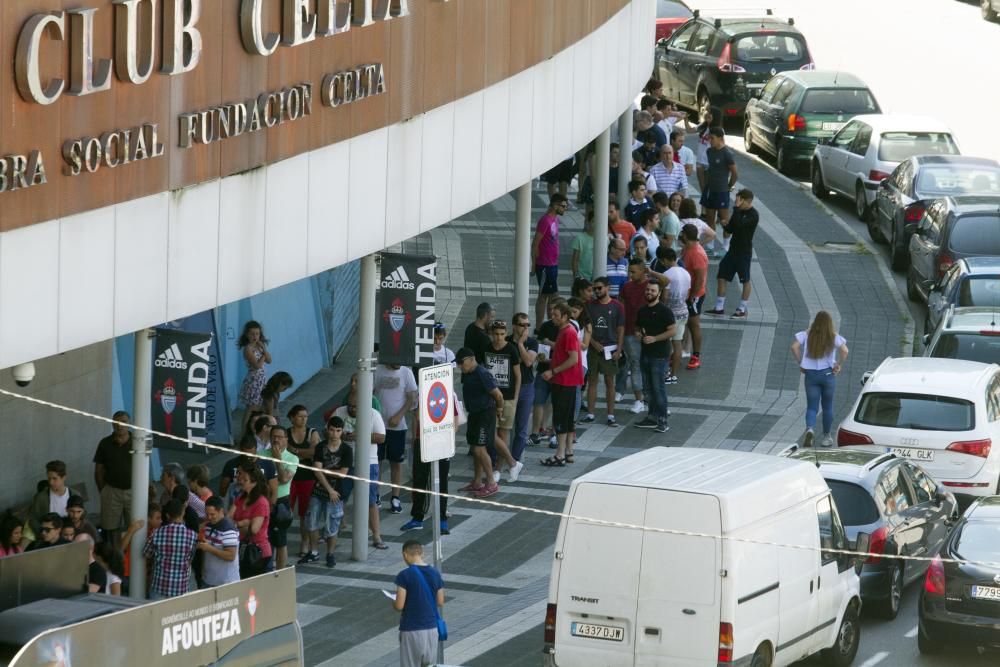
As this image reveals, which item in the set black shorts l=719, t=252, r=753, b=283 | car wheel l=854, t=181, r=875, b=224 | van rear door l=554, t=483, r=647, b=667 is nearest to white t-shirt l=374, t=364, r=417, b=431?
van rear door l=554, t=483, r=647, b=667

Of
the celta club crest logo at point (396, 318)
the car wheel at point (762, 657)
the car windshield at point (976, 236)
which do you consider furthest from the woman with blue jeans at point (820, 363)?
the car wheel at point (762, 657)

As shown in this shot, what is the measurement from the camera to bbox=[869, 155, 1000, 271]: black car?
94.7 ft

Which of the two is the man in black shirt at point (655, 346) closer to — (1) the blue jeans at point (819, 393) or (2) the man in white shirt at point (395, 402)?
(1) the blue jeans at point (819, 393)

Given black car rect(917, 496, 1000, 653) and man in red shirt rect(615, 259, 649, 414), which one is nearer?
black car rect(917, 496, 1000, 653)

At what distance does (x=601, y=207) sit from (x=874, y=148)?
330 inches

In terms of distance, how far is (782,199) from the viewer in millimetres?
34438

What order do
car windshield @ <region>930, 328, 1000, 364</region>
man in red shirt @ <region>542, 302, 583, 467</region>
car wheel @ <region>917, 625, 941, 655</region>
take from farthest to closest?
car windshield @ <region>930, 328, 1000, 364</region> → man in red shirt @ <region>542, 302, 583, 467</region> → car wheel @ <region>917, 625, 941, 655</region>

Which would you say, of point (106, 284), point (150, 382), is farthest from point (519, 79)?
point (106, 284)

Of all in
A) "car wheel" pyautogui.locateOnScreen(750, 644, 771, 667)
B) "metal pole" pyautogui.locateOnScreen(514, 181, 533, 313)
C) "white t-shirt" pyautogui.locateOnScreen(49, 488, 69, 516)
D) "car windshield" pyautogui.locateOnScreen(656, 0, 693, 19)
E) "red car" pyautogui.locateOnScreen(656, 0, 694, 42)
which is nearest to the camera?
"car wheel" pyautogui.locateOnScreen(750, 644, 771, 667)

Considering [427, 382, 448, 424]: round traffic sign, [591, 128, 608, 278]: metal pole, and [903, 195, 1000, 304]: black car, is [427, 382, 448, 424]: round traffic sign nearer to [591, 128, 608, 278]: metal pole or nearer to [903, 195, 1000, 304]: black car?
[591, 128, 608, 278]: metal pole

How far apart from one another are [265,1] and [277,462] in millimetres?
4640

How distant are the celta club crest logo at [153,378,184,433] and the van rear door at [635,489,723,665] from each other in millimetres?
4158

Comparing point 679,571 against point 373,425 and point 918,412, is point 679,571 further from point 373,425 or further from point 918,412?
point 918,412

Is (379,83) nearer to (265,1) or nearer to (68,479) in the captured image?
(265,1)
